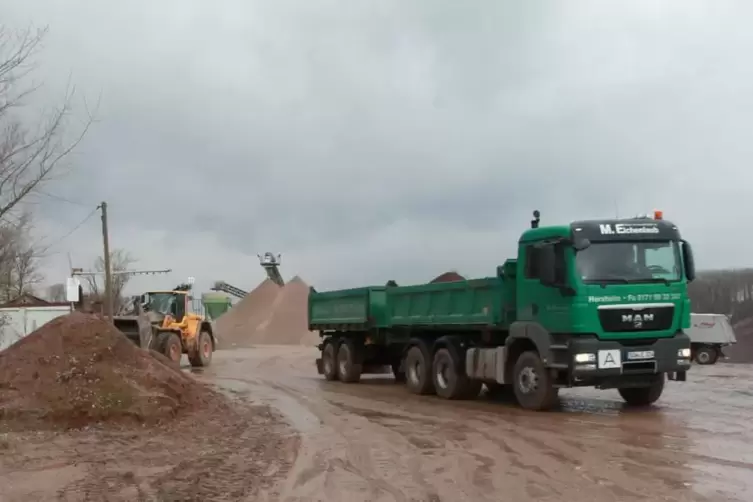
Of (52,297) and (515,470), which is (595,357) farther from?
(52,297)

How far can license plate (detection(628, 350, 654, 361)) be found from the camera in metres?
12.3

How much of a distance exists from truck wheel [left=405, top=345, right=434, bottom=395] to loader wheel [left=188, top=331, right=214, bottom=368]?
11.4 metres

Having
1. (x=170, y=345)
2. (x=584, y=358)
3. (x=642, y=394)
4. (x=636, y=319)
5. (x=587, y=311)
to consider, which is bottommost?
(x=642, y=394)

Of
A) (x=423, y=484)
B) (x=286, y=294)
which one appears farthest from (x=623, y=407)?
(x=286, y=294)

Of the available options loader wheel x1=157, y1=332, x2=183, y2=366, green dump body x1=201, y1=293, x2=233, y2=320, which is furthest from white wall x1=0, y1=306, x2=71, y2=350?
green dump body x1=201, y1=293, x2=233, y2=320

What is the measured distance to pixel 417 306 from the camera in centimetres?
1673

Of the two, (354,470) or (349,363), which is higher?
(349,363)

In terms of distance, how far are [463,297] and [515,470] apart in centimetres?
675

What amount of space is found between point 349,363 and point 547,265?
8867mm

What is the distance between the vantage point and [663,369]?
1243cm

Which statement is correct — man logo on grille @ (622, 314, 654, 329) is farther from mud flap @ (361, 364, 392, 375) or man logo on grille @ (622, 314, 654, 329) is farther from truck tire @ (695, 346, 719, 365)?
truck tire @ (695, 346, 719, 365)

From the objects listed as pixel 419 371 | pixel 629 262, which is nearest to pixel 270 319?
pixel 419 371

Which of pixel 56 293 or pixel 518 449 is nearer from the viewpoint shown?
pixel 518 449

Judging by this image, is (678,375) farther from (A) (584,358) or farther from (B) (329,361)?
(B) (329,361)
